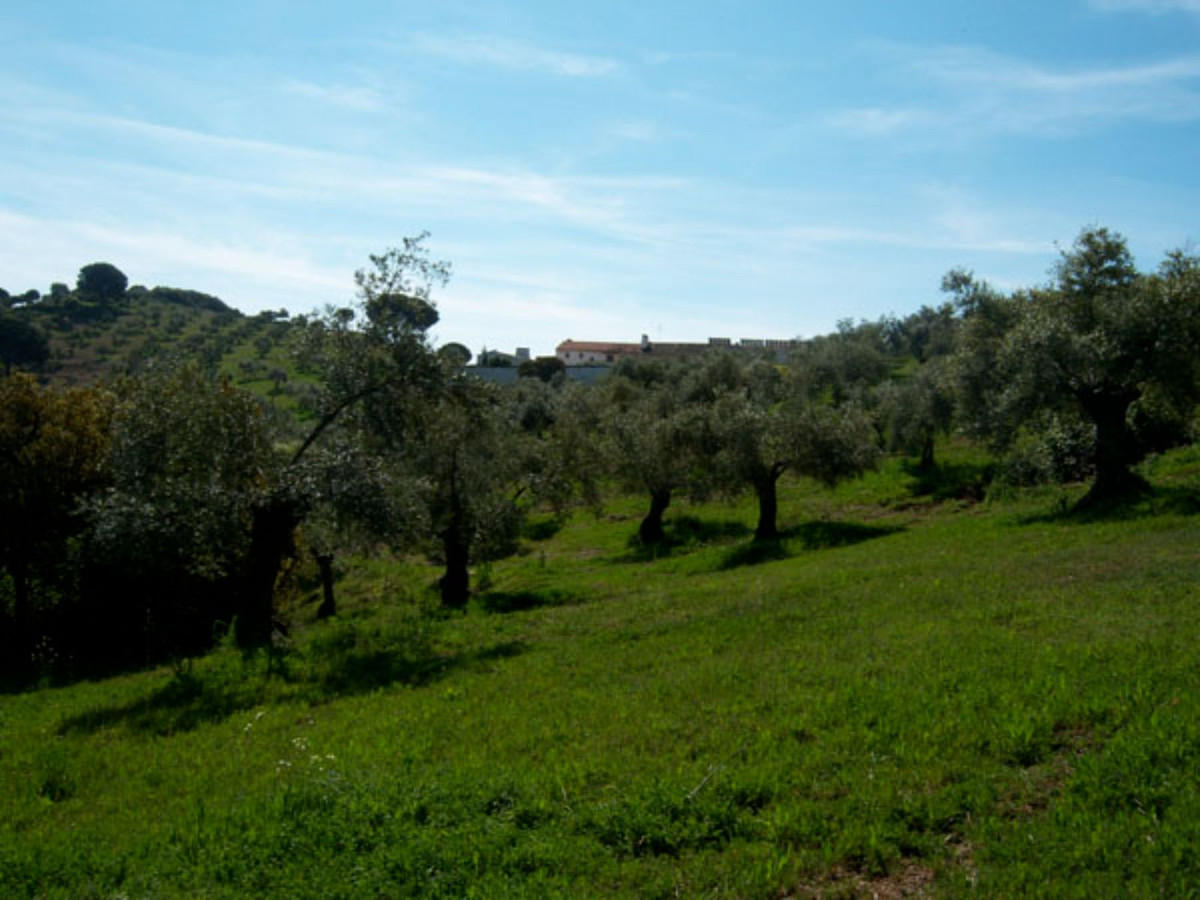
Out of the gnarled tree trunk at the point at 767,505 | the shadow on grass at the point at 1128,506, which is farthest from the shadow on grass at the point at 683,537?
the shadow on grass at the point at 1128,506

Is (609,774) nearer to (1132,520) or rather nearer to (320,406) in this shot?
(320,406)

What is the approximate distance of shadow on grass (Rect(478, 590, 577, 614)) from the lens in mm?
22797

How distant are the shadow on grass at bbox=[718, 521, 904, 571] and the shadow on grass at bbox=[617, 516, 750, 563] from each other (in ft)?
13.2

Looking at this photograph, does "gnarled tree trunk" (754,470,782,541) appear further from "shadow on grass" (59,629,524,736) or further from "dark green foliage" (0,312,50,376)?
"dark green foliage" (0,312,50,376)

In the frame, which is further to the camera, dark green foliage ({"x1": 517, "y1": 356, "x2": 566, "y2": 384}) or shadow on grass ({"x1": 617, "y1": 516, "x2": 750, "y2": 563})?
dark green foliage ({"x1": 517, "y1": 356, "x2": 566, "y2": 384})

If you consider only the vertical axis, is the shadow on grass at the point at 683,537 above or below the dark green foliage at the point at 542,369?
below

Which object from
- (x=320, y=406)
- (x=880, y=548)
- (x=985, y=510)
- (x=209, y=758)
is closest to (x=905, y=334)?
(x=985, y=510)

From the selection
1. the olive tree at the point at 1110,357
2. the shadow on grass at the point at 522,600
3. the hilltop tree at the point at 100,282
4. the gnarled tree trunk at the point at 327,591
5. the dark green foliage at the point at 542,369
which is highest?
the hilltop tree at the point at 100,282

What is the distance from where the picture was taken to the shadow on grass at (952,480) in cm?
3506

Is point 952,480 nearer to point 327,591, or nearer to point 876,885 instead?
point 327,591

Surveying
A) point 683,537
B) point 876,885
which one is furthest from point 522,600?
point 876,885

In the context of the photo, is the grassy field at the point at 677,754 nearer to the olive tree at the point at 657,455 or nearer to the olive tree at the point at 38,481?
the olive tree at the point at 38,481

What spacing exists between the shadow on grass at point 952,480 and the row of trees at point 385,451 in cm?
463

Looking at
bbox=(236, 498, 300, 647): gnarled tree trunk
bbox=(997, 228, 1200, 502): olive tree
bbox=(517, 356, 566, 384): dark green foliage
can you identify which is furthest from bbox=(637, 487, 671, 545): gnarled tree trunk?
bbox=(517, 356, 566, 384): dark green foliage
